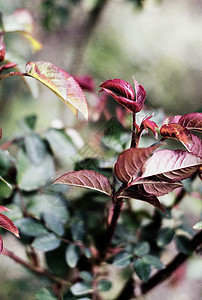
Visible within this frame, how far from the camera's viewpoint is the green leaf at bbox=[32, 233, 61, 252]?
1.58 ft

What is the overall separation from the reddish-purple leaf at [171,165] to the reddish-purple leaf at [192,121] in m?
0.05

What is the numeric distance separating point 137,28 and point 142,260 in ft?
8.67

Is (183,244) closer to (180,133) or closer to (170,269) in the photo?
(170,269)

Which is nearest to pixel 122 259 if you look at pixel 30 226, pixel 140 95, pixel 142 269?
pixel 142 269

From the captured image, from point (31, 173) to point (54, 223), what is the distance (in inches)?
3.7

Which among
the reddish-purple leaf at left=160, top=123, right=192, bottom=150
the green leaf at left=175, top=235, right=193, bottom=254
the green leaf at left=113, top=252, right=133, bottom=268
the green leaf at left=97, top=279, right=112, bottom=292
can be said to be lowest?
the green leaf at left=97, top=279, right=112, bottom=292

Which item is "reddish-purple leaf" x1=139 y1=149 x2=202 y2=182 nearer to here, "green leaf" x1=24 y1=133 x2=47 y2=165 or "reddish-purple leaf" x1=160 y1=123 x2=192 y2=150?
"reddish-purple leaf" x1=160 y1=123 x2=192 y2=150

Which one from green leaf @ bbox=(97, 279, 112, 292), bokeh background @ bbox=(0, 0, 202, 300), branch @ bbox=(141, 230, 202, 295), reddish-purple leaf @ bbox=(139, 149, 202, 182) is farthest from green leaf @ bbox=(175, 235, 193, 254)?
bokeh background @ bbox=(0, 0, 202, 300)

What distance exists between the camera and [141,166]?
1.08 feet

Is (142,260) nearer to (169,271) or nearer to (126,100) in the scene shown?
(169,271)

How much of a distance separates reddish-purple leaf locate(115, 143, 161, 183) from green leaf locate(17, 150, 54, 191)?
0.24 m

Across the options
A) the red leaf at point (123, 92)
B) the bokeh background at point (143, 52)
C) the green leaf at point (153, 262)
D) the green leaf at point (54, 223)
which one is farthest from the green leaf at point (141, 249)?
the bokeh background at point (143, 52)

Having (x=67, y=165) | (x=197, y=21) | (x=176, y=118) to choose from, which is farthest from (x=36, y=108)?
(x=197, y=21)

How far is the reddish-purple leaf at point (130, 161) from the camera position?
12.0 inches
